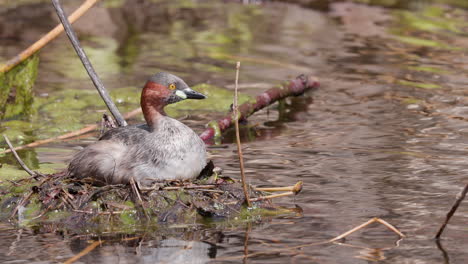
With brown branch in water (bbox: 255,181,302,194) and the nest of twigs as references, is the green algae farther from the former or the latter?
brown branch in water (bbox: 255,181,302,194)

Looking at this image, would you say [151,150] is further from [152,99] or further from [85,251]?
[85,251]

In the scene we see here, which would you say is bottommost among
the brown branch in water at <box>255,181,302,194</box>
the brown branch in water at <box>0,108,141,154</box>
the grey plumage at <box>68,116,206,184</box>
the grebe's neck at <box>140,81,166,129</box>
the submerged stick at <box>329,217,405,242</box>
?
the brown branch in water at <box>0,108,141,154</box>

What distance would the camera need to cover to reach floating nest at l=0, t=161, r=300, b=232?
21.4 ft

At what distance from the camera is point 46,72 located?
45.5 ft

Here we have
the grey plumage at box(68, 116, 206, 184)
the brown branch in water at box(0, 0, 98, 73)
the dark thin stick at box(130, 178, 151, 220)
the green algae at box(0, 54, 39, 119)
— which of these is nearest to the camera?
the dark thin stick at box(130, 178, 151, 220)

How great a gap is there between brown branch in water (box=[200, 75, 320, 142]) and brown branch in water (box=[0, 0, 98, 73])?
183cm

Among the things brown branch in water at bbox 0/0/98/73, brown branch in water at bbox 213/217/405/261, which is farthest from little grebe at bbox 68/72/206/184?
brown branch in water at bbox 0/0/98/73

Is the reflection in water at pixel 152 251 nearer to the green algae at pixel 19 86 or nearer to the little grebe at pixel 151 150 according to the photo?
the little grebe at pixel 151 150

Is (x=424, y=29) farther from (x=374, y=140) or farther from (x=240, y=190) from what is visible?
(x=240, y=190)

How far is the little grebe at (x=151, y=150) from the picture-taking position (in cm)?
683

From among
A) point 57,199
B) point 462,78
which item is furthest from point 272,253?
point 462,78

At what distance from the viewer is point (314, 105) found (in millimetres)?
11531

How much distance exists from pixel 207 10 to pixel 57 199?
14540mm

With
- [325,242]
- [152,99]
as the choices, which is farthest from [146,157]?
[325,242]
